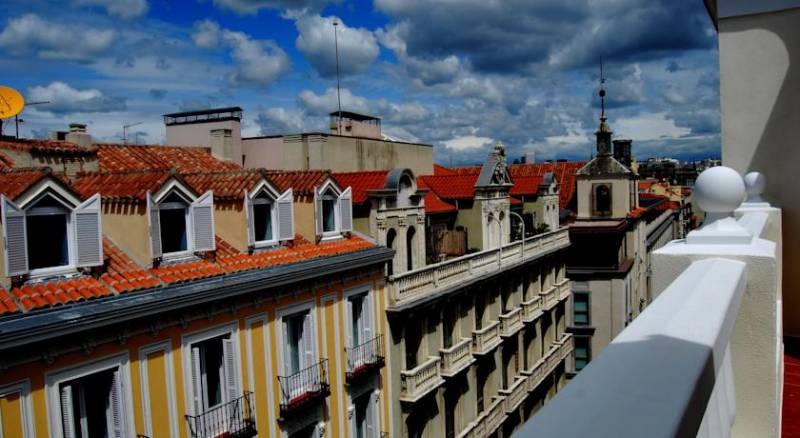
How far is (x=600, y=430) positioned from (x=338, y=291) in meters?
16.0

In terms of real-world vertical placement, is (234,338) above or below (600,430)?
below

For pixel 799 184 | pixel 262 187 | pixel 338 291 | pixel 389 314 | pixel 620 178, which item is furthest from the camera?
pixel 620 178

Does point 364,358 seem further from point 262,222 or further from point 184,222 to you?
point 184,222

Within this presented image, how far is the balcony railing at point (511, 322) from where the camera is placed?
89.9 feet

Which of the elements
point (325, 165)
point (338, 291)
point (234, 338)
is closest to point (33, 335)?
point (234, 338)

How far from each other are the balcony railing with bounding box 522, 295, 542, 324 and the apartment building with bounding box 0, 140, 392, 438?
1256cm

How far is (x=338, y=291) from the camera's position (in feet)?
56.5

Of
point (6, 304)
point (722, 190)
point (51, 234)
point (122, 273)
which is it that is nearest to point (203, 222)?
point (122, 273)

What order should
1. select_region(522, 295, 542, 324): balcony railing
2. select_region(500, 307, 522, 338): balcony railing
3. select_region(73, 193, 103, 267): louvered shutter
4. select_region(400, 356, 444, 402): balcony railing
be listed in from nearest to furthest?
1. select_region(73, 193, 103, 267): louvered shutter
2. select_region(400, 356, 444, 402): balcony railing
3. select_region(500, 307, 522, 338): balcony railing
4. select_region(522, 295, 542, 324): balcony railing

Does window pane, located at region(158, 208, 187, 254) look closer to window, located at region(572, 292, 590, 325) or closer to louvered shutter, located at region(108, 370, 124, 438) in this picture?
louvered shutter, located at region(108, 370, 124, 438)

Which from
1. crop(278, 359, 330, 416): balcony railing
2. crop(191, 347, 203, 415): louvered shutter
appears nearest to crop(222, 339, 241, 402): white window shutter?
crop(191, 347, 203, 415): louvered shutter

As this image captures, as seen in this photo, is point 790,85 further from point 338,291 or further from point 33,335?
point 338,291

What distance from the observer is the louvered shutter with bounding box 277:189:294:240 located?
1562cm

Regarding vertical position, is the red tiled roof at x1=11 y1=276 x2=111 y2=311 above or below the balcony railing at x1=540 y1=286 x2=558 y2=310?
above
